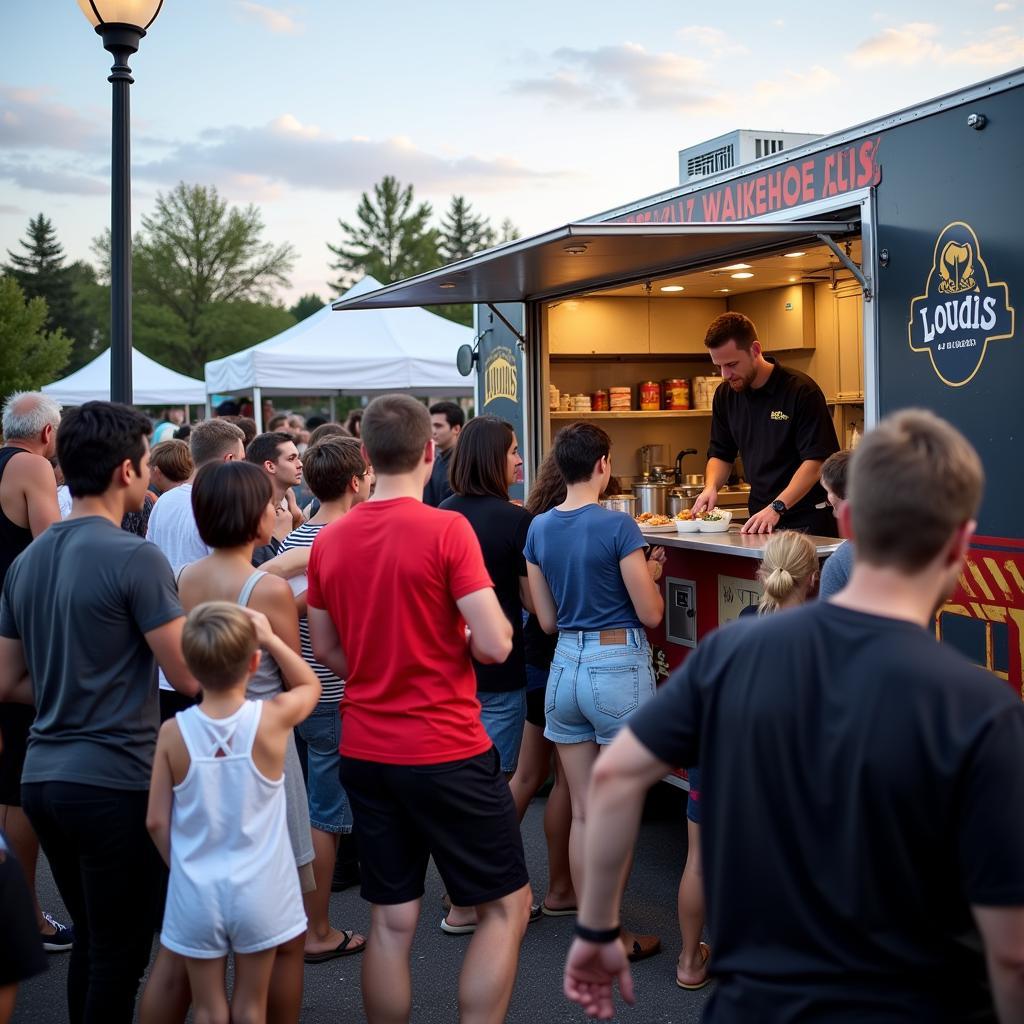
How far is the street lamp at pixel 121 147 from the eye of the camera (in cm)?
545

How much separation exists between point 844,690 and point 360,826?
1887mm

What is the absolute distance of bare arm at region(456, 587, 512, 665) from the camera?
113 inches

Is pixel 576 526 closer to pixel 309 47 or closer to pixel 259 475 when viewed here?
pixel 259 475

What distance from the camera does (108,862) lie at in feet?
9.12

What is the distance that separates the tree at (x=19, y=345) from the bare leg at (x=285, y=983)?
2637cm

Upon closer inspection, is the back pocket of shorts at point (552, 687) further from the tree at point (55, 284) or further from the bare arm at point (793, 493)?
the tree at point (55, 284)

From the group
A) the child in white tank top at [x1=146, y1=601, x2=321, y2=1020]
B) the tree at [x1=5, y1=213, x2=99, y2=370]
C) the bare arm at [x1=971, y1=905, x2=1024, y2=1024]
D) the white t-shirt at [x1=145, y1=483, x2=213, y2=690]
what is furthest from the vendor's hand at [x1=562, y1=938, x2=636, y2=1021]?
the tree at [x1=5, y1=213, x2=99, y2=370]

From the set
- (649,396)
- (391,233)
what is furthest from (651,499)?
(391,233)

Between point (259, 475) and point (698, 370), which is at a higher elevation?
point (698, 370)

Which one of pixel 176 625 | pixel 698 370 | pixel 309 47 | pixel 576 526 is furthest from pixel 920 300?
pixel 309 47

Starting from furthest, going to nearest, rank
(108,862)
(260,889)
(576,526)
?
(576,526)
(108,862)
(260,889)

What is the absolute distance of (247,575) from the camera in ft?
10.3

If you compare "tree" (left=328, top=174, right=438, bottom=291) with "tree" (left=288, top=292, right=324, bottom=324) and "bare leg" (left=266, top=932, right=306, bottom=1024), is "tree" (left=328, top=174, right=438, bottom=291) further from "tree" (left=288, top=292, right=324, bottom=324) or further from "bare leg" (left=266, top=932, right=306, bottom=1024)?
"bare leg" (left=266, top=932, right=306, bottom=1024)

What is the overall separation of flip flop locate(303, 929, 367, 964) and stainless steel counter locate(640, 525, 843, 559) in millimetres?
2068
